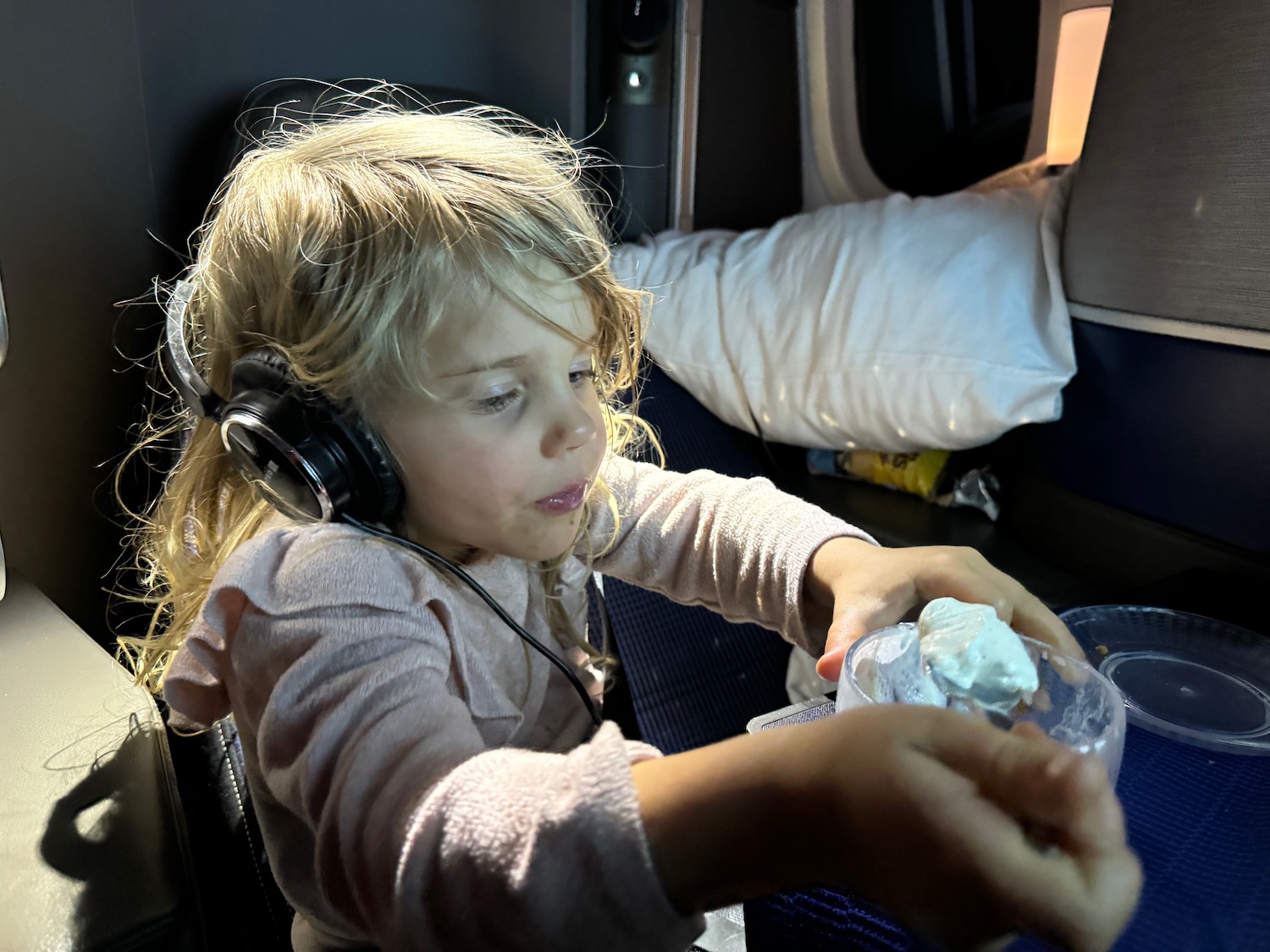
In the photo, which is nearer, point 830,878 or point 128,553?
point 830,878

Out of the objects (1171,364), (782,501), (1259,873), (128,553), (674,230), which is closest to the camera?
(1259,873)

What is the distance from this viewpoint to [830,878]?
349mm

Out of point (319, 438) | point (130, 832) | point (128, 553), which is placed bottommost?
point (128, 553)

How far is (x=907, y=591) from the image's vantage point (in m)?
0.63

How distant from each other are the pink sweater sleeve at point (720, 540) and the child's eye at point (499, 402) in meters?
0.23

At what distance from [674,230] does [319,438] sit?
1.19 metres

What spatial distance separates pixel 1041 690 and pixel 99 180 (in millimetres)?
1124

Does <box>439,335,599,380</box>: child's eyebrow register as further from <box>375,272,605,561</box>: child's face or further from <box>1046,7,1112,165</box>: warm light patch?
<box>1046,7,1112,165</box>: warm light patch

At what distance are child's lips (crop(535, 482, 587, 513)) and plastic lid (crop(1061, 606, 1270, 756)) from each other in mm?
412

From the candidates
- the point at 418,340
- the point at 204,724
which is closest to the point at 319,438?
the point at 418,340

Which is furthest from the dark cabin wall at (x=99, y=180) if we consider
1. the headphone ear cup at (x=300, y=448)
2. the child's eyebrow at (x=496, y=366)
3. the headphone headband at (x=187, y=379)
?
the child's eyebrow at (x=496, y=366)

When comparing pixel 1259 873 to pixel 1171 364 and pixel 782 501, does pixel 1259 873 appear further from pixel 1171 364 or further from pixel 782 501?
pixel 1171 364

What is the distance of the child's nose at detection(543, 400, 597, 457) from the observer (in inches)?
23.8

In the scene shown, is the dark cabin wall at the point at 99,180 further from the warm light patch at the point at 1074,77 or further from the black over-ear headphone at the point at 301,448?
the warm light patch at the point at 1074,77
